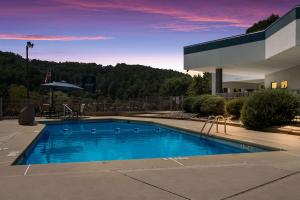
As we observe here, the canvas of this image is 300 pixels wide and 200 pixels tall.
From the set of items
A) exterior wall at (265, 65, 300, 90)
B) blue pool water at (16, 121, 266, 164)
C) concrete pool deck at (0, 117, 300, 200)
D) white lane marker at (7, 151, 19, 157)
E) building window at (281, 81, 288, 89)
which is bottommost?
blue pool water at (16, 121, 266, 164)

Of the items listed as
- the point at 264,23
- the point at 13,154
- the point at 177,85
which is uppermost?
the point at 264,23

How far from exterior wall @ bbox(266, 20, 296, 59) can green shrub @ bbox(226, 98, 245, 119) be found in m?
3.34

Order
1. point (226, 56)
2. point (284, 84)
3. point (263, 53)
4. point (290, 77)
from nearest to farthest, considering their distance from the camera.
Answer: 1. point (263, 53)
2. point (226, 56)
3. point (290, 77)
4. point (284, 84)

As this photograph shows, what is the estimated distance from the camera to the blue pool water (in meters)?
11.8

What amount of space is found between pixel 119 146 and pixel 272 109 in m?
6.15

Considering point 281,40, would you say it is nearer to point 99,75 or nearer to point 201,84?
point 201,84

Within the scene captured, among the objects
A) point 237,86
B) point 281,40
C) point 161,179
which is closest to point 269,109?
point 281,40

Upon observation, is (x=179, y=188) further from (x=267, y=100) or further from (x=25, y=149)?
(x=267, y=100)

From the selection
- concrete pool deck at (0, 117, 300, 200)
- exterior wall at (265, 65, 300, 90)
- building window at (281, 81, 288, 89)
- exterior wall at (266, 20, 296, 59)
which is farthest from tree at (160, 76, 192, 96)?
concrete pool deck at (0, 117, 300, 200)

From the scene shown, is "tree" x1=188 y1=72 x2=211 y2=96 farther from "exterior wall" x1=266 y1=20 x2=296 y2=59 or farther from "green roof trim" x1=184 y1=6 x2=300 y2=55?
"exterior wall" x1=266 y1=20 x2=296 y2=59

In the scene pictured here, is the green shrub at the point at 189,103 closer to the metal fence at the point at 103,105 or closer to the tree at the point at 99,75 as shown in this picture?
the metal fence at the point at 103,105

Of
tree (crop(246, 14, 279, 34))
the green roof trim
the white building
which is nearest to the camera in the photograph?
the green roof trim

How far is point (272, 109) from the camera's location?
614 inches

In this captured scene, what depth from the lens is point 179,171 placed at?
6.94m
